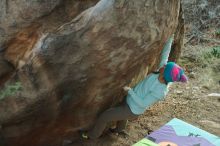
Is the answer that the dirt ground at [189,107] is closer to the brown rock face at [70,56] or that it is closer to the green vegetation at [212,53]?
the green vegetation at [212,53]

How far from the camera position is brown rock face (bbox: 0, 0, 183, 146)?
11.2 ft

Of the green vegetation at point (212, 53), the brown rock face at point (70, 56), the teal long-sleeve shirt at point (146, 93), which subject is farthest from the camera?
the green vegetation at point (212, 53)

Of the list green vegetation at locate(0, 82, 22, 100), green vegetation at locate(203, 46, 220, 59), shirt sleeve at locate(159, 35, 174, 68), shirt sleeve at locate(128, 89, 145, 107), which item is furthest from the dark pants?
green vegetation at locate(203, 46, 220, 59)

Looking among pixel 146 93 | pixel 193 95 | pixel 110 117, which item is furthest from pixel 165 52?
pixel 193 95

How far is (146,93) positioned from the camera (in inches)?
140

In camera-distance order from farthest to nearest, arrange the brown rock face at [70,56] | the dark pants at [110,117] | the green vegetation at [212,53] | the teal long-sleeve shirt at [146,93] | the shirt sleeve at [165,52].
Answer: the green vegetation at [212,53], the shirt sleeve at [165,52], the dark pants at [110,117], the teal long-sleeve shirt at [146,93], the brown rock face at [70,56]

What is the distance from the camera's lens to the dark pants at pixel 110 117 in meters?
3.68

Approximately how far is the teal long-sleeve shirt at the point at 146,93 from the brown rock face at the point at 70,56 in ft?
0.43

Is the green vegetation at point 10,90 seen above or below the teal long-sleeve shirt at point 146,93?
above

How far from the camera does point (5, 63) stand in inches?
146

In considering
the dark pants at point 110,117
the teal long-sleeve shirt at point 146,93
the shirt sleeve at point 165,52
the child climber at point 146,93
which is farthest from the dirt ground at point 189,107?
the shirt sleeve at point 165,52

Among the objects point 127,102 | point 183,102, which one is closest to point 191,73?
point 183,102

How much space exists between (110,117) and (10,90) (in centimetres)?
86

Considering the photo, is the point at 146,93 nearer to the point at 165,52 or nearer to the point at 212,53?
the point at 165,52
